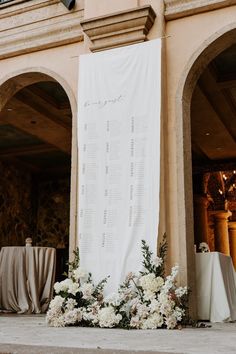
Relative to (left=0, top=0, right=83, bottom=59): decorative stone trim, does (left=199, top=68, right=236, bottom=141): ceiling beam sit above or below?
below

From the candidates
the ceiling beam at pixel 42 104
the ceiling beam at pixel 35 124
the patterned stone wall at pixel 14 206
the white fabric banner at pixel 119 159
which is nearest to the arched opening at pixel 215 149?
the white fabric banner at pixel 119 159

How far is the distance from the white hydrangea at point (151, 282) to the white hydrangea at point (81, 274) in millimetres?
616

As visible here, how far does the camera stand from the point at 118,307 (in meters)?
4.14

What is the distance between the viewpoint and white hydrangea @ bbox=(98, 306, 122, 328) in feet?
13.0

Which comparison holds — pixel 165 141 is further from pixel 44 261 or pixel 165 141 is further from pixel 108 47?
pixel 44 261

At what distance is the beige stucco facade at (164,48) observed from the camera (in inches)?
183

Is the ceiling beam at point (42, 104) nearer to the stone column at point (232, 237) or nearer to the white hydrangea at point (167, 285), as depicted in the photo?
the white hydrangea at point (167, 285)

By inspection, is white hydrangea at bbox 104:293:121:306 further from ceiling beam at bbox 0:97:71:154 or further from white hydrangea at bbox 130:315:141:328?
ceiling beam at bbox 0:97:71:154

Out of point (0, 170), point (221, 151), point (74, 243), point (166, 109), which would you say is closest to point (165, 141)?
point (166, 109)

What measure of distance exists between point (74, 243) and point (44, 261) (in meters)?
1.46

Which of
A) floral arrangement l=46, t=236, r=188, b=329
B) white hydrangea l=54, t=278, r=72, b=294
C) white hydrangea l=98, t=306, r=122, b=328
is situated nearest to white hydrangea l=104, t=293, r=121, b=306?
floral arrangement l=46, t=236, r=188, b=329

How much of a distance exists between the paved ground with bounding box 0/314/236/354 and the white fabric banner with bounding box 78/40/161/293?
83cm

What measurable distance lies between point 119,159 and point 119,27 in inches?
59.8

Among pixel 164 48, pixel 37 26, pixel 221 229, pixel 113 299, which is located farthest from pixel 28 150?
pixel 113 299
